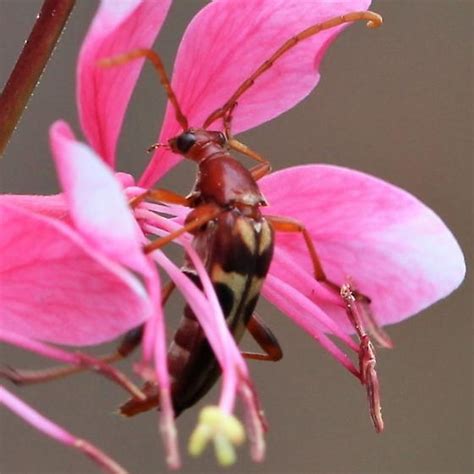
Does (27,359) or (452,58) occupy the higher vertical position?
(452,58)

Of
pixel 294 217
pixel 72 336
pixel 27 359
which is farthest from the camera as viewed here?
pixel 27 359

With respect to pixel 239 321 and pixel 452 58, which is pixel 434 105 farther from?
pixel 239 321

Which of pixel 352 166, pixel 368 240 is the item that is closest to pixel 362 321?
pixel 368 240

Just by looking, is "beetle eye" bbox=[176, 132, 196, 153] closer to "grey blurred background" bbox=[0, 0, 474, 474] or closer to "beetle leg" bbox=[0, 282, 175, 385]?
"beetle leg" bbox=[0, 282, 175, 385]

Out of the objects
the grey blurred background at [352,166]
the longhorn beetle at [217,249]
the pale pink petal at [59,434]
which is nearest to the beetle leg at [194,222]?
the longhorn beetle at [217,249]

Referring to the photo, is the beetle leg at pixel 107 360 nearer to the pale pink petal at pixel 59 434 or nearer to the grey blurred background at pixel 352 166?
the pale pink petal at pixel 59 434

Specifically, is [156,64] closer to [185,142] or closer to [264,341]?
[185,142]

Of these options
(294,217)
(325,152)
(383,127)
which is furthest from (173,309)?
(294,217)
